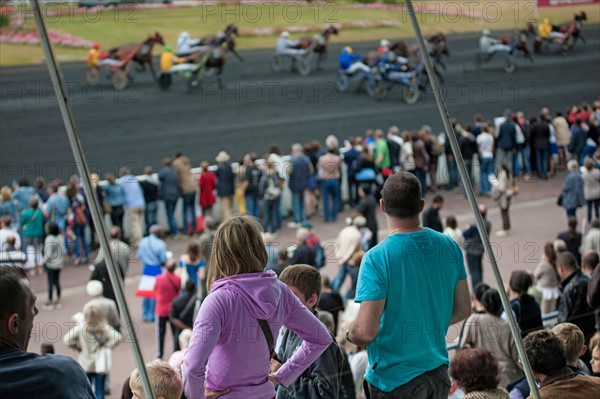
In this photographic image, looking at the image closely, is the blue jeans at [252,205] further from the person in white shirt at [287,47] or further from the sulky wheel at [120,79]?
the person in white shirt at [287,47]

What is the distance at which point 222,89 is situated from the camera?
94.4ft

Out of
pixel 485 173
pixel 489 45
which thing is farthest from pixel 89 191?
pixel 489 45

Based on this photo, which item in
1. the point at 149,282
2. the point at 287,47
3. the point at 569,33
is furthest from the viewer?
the point at 287,47

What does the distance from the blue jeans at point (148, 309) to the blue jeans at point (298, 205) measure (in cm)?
482

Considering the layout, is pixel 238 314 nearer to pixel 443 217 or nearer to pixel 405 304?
pixel 405 304

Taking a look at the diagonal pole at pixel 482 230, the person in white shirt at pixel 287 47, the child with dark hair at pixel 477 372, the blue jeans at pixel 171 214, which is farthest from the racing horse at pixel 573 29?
Answer: the diagonal pole at pixel 482 230

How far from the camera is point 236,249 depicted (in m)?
3.29

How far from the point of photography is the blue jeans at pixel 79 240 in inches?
555

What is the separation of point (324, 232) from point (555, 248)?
5.94 metres

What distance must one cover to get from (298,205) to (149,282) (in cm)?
504

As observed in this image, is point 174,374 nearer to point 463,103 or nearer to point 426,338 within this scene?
point 426,338

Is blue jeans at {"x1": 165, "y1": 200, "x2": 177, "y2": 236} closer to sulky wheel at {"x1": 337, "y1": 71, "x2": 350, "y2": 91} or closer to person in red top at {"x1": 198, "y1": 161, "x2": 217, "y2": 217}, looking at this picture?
person in red top at {"x1": 198, "y1": 161, "x2": 217, "y2": 217}

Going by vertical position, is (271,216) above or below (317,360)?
below

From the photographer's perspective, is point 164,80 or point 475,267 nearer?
point 475,267
